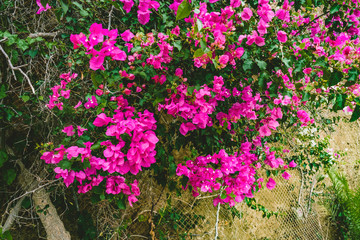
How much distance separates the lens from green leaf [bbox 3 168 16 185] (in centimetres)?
146

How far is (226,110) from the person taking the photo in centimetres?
147

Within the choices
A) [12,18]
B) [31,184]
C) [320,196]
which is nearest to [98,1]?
[12,18]

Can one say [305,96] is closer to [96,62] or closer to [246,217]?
[96,62]

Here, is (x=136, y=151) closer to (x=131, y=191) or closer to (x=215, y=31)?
(x=131, y=191)

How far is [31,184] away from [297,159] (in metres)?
2.39

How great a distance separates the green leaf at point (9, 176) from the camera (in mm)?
1462

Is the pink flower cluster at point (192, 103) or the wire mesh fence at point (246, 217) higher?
the pink flower cluster at point (192, 103)

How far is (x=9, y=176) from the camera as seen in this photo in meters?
1.47

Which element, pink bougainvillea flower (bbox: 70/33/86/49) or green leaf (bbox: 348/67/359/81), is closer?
pink bougainvillea flower (bbox: 70/33/86/49)

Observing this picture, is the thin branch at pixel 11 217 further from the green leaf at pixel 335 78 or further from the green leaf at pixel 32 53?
the green leaf at pixel 335 78

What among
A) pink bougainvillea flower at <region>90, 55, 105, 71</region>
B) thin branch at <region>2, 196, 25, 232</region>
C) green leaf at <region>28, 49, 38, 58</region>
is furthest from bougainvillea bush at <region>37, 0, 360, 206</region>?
thin branch at <region>2, 196, 25, 232</region>

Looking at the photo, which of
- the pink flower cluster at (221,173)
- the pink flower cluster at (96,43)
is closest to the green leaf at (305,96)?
the pink flower cluster at (221,173)

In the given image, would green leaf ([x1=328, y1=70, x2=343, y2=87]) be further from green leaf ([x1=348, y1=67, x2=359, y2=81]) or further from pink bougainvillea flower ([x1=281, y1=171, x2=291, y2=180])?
pink bougainvillea flower ([x1=281, y1=171, x2=291, y2=180])

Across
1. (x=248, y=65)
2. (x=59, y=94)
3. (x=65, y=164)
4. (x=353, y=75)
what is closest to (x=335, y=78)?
(x=353, y=75)
